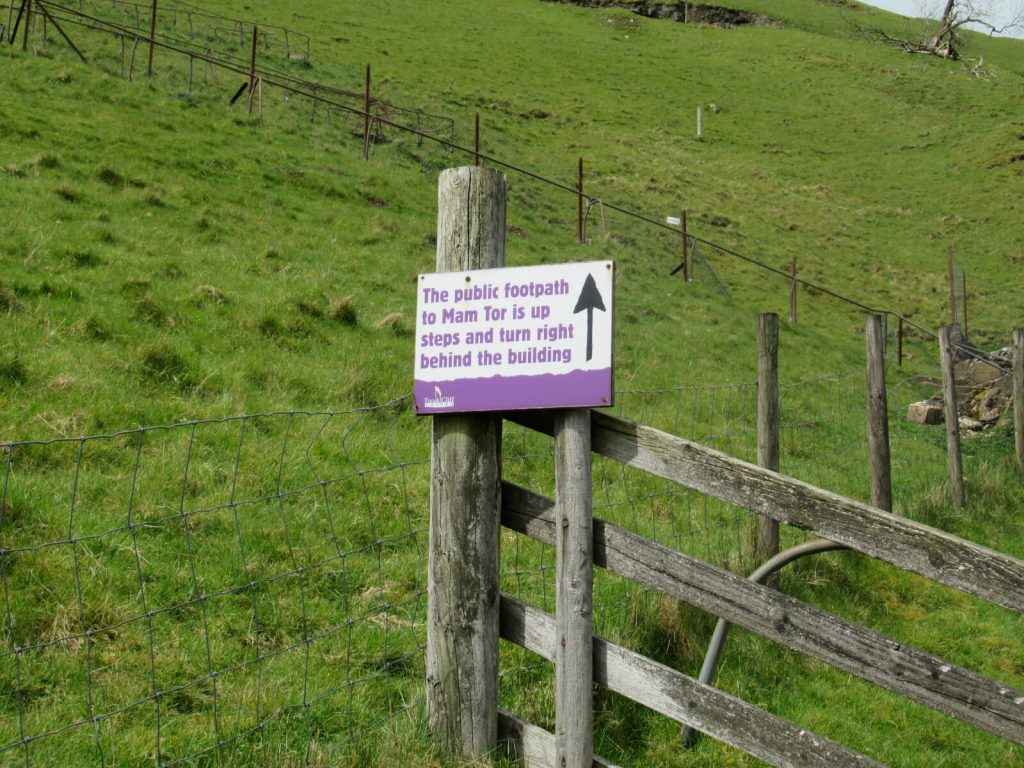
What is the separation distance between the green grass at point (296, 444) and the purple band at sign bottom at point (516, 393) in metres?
0.86

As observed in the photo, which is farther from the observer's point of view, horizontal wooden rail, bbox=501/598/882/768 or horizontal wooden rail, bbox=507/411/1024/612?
horizontal wooden rail, bbox=501/598/882/768

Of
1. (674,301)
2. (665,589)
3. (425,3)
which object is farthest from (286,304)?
(425,3)

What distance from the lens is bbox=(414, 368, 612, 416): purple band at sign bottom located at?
3029 mm

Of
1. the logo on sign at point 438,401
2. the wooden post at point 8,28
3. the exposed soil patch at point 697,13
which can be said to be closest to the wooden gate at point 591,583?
the logo on sign at point 438,401

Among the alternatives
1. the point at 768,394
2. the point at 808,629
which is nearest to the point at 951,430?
the point at 768,394

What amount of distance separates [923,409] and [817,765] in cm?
1259

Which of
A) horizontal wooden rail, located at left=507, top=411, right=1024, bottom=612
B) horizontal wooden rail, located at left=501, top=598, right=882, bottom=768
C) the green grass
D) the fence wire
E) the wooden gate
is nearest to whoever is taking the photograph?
horizontal wooden rail, located at left=507, top=411, right=1024, bottom=612

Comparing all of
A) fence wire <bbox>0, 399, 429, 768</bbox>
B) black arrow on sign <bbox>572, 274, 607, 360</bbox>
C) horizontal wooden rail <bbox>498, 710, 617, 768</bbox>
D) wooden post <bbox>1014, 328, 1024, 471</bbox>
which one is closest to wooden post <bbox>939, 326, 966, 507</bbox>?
wooden post <bbox>1014, 328, 1024, 471</bbox>

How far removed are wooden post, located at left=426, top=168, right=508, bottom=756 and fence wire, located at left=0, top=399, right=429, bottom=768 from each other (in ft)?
1.09

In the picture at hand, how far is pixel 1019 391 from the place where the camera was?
991 cm

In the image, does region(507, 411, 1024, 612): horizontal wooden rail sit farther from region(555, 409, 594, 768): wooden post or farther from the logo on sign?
the logo on sign

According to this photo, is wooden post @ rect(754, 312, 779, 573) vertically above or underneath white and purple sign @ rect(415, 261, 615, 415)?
underneath

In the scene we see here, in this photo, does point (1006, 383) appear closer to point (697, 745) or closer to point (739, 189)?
point (697, 745)

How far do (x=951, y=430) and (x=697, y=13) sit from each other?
8505cm
